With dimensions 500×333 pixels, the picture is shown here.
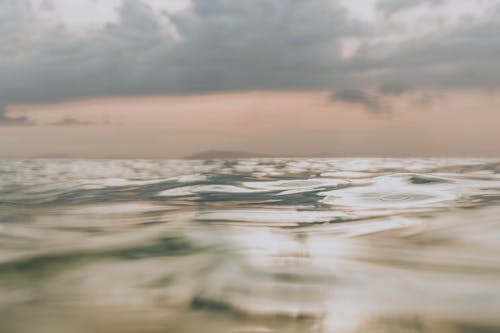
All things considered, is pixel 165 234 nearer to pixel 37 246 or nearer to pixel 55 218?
pixel 37 246

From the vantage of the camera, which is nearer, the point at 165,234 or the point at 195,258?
the point at 195,258

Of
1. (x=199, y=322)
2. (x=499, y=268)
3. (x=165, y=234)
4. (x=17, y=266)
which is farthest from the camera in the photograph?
(x=165, y=234)

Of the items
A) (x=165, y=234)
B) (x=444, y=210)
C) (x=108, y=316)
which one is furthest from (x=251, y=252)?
(x=444, y=210)

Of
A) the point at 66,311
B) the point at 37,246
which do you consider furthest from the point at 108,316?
the point at 37,246

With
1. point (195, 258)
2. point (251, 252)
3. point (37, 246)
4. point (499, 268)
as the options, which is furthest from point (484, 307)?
point (37, 246)

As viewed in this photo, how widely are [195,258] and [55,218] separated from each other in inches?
133

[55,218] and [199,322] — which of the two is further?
[55,218]

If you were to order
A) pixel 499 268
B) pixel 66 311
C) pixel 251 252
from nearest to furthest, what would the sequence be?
pixel 66 311 < pixel 499 268 < pixel 251 252

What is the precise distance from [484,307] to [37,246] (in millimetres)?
3644

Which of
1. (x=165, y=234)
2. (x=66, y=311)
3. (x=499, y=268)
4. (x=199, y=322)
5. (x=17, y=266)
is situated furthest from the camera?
(x=165, y=234)

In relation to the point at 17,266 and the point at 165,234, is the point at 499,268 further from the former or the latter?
the point at 17,266

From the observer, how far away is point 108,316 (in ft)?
7.38

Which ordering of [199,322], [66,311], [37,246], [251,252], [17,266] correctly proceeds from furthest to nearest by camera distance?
1. [37,246]
2. [251,252]
3. [17,266]
4. [66,311]
5. [199,322]

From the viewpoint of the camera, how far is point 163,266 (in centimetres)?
324
